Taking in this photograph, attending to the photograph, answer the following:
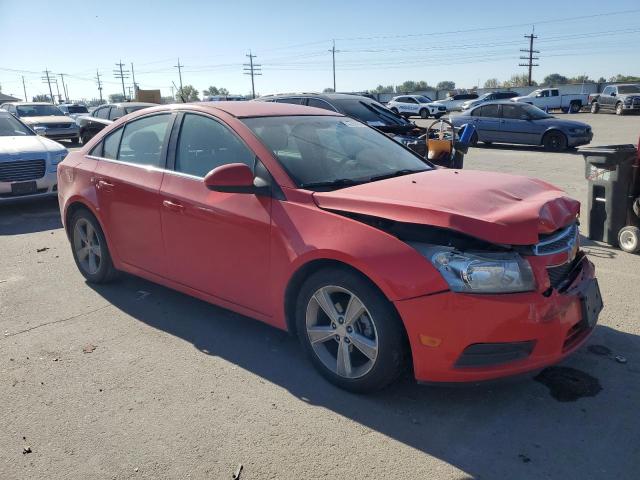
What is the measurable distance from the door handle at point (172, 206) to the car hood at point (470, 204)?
1190 mm

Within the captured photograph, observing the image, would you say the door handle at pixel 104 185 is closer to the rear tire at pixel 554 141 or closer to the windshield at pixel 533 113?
the rear tire at pixel 554 141

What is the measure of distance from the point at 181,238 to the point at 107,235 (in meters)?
1.13

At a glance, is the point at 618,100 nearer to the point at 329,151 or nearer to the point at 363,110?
the point at 363,110

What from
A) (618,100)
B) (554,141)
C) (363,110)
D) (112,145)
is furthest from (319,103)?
(618,100)

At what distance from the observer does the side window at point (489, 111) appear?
1805 centimetres

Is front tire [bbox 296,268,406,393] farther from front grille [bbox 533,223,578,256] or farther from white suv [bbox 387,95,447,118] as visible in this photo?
white suv [bbox 387,95,447,118]

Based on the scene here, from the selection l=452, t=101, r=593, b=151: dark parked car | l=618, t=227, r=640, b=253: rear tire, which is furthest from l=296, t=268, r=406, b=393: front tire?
l=452, t=101, r=593, b=151: dark parked car

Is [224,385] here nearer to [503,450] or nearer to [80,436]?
[80,436]

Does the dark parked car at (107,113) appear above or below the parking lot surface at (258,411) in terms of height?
above

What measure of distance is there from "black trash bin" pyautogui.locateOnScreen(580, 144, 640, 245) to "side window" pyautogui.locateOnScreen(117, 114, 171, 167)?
474cm

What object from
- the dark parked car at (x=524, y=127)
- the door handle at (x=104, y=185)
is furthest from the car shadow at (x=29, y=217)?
the dark parked car at (x=524, y=127)

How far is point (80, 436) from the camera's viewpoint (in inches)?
114

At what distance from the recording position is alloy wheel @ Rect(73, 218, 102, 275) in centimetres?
501

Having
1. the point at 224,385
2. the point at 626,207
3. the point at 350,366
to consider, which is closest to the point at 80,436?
the point at 224,385
